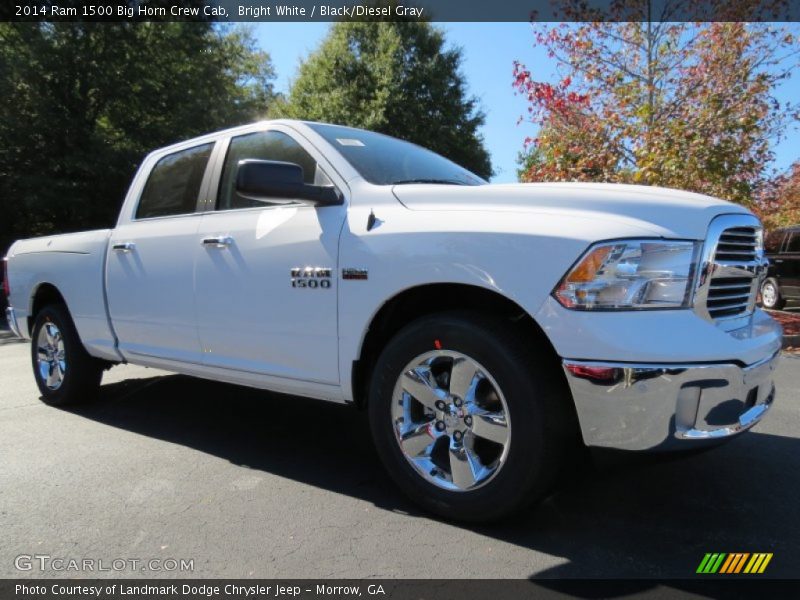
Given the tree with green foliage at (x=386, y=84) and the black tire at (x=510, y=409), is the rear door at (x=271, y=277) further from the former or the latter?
the tree with green foliage at (x=386, y=84)

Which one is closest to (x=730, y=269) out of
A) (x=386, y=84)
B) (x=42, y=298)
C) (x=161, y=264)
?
Result: (x=161, y=264)

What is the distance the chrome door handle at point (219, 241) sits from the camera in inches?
133

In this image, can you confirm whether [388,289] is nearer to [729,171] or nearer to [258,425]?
[258,425]

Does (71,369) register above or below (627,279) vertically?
below

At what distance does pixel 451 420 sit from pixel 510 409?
0.33 metres

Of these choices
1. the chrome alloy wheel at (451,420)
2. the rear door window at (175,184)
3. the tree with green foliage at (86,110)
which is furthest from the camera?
the tree with green foliage at (86,110)

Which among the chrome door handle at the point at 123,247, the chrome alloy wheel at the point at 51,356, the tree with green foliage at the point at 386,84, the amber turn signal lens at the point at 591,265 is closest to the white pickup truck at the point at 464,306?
the amber turn signal lens at the point at 591,265

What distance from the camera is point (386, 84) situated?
22.1 metres

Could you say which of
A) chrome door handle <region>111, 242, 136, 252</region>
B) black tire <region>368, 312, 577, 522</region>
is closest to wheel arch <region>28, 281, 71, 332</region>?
chrome door handle <region>111, 242, 136, 252</region>

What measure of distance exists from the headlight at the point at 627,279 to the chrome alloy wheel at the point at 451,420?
51 centimetres

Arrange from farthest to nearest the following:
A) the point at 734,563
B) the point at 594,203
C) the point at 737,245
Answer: the point at 737,245
the point at 594,203
the point at 734,563

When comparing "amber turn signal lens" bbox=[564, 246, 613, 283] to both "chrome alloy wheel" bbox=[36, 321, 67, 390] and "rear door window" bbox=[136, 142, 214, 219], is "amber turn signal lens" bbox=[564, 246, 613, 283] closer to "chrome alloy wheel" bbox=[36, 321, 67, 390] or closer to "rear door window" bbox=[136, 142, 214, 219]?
"rear door window" bbox=[136, 142, 214, 219]

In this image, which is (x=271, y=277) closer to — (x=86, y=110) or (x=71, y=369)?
(x=71, y=369)

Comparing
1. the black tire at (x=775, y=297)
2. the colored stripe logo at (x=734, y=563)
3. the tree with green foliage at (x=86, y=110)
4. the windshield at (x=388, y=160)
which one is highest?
the tree with green foliage at (x=86, y=110)
